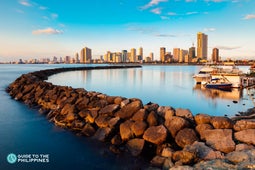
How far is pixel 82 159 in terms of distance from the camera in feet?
27.7

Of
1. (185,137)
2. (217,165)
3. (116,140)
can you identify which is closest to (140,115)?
(116,140)

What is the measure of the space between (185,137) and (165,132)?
0.73m

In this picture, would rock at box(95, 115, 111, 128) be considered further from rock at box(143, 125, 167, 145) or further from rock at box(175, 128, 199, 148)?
rock at box(175, 128, 199, 148)

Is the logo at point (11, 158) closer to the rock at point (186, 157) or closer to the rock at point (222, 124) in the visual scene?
the rock at point (186, 157)

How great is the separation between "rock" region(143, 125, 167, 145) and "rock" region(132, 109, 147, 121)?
3.15 ft

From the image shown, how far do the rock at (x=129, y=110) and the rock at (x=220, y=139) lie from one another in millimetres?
3360

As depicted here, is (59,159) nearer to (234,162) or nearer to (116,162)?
(116,162)

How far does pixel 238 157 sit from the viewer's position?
6.44 metres

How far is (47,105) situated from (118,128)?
7.82m

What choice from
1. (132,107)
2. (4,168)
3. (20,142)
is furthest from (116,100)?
(4,168)

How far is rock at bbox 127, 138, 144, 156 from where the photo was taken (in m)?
8.41

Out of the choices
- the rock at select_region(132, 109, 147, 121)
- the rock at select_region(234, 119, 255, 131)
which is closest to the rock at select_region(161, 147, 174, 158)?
the rock at select_region(132, 109, 147, 121)

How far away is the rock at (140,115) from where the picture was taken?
983 cm

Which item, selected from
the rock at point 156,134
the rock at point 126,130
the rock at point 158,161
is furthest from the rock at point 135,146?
the rock at point 158,161
